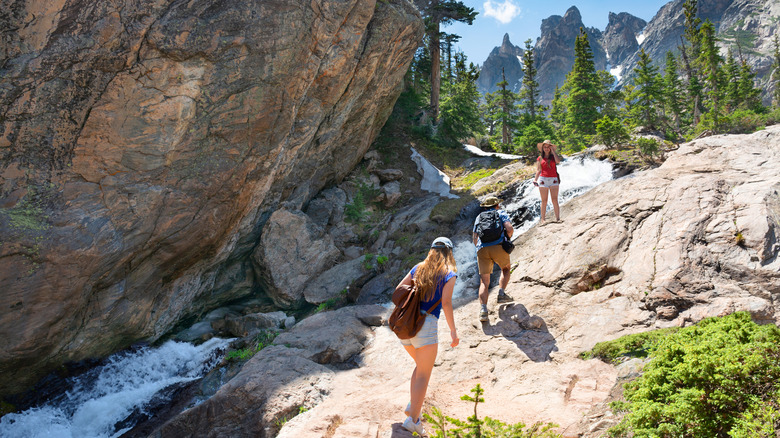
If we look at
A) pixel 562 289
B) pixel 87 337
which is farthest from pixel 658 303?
pixel 87 337

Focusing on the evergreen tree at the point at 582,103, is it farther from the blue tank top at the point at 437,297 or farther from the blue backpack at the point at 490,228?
the blue tank top at the point at 437,297

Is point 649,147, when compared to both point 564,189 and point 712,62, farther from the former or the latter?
point 712,62

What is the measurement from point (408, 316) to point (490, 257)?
12.2 feet

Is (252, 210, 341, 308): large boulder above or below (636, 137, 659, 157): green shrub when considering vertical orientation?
below

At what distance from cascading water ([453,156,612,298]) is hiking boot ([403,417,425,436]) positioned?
19.2ft

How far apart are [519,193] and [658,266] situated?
24.6ft

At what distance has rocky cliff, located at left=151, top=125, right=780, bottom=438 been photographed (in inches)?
213

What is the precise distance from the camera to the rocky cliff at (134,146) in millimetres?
7930

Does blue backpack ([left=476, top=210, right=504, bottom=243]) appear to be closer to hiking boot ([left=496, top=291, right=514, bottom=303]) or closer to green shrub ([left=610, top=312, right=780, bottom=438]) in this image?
hiking boot ([left=496, top=291, right=514, bottom=303])

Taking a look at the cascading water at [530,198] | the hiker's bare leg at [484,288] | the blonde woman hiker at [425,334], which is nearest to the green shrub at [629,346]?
the hiker's bare leg at [484,288]

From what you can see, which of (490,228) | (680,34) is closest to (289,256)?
(490,228)

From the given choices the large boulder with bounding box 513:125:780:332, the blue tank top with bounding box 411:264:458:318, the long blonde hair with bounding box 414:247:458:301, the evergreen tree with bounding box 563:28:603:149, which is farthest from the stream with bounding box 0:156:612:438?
the evergreen tree with bounding box 563:28:603:149

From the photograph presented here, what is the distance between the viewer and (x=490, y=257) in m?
7.87

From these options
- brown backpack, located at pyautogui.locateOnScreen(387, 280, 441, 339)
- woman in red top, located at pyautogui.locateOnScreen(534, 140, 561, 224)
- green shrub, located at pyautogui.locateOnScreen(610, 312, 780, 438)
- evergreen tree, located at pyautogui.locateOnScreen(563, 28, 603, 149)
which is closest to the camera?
green shrub, located at pyautogui.locateOnScreen(610, 312, 780, 438)
